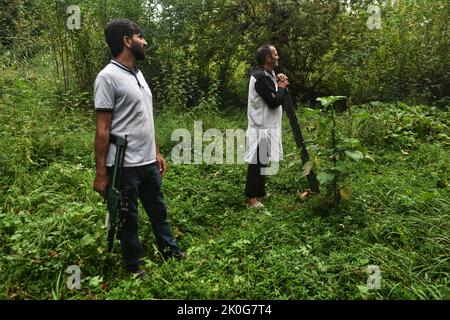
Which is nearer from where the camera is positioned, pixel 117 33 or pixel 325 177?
pixel 117 33

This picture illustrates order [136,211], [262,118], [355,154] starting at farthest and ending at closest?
[262,118] < [355,154] < [136,211]

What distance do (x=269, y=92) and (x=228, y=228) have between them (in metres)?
1.48

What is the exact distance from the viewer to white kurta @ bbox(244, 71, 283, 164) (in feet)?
14.1

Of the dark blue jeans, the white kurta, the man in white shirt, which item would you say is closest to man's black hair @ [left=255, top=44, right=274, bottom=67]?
the man in white shirt

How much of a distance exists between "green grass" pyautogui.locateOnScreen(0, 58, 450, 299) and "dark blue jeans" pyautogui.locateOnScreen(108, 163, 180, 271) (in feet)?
Answer: 0.45

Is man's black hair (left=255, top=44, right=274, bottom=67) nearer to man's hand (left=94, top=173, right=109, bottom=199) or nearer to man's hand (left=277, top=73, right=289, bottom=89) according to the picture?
man's hand (left=277, top=73, right=289, bottom=89)

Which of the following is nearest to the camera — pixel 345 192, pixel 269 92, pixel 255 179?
pixel 345 192

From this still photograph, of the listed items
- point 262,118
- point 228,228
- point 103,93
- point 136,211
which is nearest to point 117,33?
point 103,93

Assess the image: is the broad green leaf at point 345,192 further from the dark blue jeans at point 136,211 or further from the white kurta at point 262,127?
the dark blue jeans at point 136,211

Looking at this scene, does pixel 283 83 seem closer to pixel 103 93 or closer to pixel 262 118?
pixel 262 118

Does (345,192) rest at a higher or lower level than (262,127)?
lower

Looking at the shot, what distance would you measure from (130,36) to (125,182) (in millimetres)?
1072

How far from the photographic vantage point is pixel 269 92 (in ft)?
13.7
